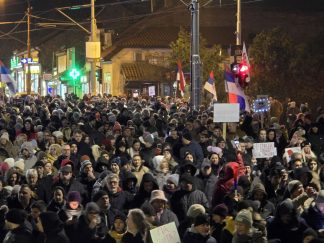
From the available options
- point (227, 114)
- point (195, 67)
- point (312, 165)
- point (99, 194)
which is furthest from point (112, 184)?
point (195, 67)

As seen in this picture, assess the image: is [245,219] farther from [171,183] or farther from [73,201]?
[171,183]

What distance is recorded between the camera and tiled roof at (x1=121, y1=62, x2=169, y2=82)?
6438 centimetres

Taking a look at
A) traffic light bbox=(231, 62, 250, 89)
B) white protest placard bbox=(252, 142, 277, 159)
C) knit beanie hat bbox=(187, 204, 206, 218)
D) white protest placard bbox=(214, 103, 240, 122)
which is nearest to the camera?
knit beanie hat bbox=(187, 204, 206, 218)

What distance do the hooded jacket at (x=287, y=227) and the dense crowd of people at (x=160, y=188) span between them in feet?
0.03

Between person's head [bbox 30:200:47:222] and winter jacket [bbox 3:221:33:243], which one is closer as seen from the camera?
winter jacket [bbox 3:221:33:243]

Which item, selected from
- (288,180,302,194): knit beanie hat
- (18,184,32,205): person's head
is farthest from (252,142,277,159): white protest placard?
(18,184,32,205): person's head

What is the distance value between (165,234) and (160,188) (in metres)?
3.90

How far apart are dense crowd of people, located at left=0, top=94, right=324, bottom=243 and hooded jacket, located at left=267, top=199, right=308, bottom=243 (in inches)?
0.4

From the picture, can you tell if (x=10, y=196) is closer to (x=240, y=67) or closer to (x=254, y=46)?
(x=240, y=67)

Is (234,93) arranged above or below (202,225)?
above

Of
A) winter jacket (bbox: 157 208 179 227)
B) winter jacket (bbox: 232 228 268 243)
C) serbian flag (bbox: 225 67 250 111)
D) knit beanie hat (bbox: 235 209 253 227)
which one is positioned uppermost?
serbian flag (bbox: 225 67 250 111)

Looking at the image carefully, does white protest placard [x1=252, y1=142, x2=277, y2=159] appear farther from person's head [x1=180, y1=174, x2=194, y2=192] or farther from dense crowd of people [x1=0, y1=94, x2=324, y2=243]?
person's head [x1=180, y1=174, x2=194, y2=192]

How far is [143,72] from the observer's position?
214 feet

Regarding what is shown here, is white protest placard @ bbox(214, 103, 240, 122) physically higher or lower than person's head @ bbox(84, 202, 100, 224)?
higher
